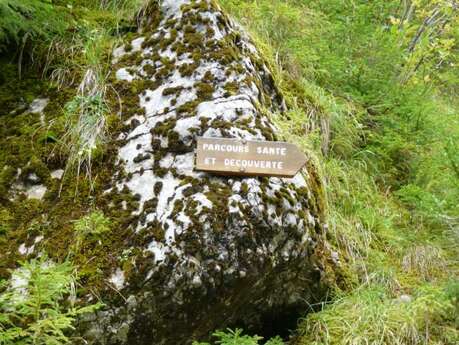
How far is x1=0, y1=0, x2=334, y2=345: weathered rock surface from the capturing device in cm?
323

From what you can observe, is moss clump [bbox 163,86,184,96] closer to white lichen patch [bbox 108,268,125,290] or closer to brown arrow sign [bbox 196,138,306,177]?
brown arrow sign [bbox 196,138,306,177]

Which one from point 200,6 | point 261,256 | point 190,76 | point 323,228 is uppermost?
point 200,6

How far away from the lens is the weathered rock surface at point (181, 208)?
3227 mm

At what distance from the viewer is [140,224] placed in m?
3.36

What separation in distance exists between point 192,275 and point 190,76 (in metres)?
1.58

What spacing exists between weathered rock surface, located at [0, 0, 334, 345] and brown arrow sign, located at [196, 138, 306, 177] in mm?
97

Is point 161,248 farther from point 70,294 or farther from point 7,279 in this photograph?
point 7,279

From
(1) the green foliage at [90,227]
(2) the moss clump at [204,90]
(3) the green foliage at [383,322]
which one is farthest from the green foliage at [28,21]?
(3) the green foliage at [383,322]

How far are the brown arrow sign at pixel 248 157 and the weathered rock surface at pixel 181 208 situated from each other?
97 millimetres

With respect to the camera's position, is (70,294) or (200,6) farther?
(200,6)

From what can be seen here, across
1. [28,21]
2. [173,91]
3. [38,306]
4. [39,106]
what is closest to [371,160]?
[173,91]

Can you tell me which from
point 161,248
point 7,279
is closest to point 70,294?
point 7,279

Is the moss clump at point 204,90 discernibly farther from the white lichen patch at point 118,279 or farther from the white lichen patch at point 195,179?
the white lichen patch at point 118,279

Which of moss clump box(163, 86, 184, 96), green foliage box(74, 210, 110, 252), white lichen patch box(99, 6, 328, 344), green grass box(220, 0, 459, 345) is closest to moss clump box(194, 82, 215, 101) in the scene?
white lichen patch box(99, 6, 328, 344)
